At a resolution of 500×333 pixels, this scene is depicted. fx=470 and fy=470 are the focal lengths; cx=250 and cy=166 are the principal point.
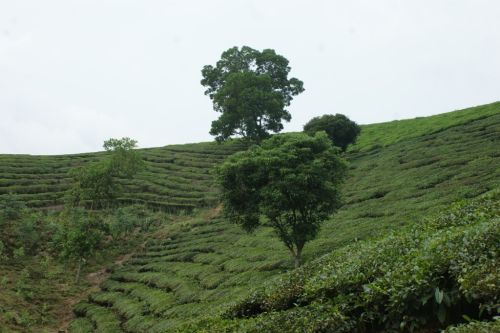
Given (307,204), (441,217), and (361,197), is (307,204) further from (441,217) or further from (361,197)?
(361,197)

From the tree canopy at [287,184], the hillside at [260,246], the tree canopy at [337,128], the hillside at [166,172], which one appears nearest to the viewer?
the hillside at [260,246]

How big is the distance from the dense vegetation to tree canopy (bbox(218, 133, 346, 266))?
9.22 feet

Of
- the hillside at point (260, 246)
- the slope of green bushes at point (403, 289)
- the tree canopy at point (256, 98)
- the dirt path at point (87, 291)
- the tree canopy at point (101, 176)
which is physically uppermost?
the tree canopy at point (256, 98)

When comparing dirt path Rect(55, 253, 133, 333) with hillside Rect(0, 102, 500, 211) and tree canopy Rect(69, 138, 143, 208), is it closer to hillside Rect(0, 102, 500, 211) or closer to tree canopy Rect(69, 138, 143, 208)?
tree canopy Rect(69, 138, 143, 208)

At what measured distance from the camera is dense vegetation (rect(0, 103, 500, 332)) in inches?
374

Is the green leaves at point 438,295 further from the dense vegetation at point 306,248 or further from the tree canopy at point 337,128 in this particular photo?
the tree canopy at point 337,128

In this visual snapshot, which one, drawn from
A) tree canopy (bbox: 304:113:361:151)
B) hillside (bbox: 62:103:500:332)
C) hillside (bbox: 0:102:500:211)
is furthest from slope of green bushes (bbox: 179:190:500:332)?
tree canopy (bbox: 304:113:361:151)

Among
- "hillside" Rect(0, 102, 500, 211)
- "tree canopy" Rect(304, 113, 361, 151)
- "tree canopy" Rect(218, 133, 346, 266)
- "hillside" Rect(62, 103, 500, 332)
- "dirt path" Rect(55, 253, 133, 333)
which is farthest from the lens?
"tree canopy" Rect(304, 113, 361, 151)

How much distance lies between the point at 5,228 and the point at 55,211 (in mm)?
8958

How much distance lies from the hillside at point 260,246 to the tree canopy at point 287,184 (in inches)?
110

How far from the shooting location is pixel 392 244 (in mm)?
11898

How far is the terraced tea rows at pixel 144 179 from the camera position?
64.0m

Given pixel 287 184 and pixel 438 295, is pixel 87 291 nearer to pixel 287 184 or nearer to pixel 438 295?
pixel 287 184

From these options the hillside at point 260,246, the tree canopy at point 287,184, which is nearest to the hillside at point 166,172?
the hillside at point 260,246
